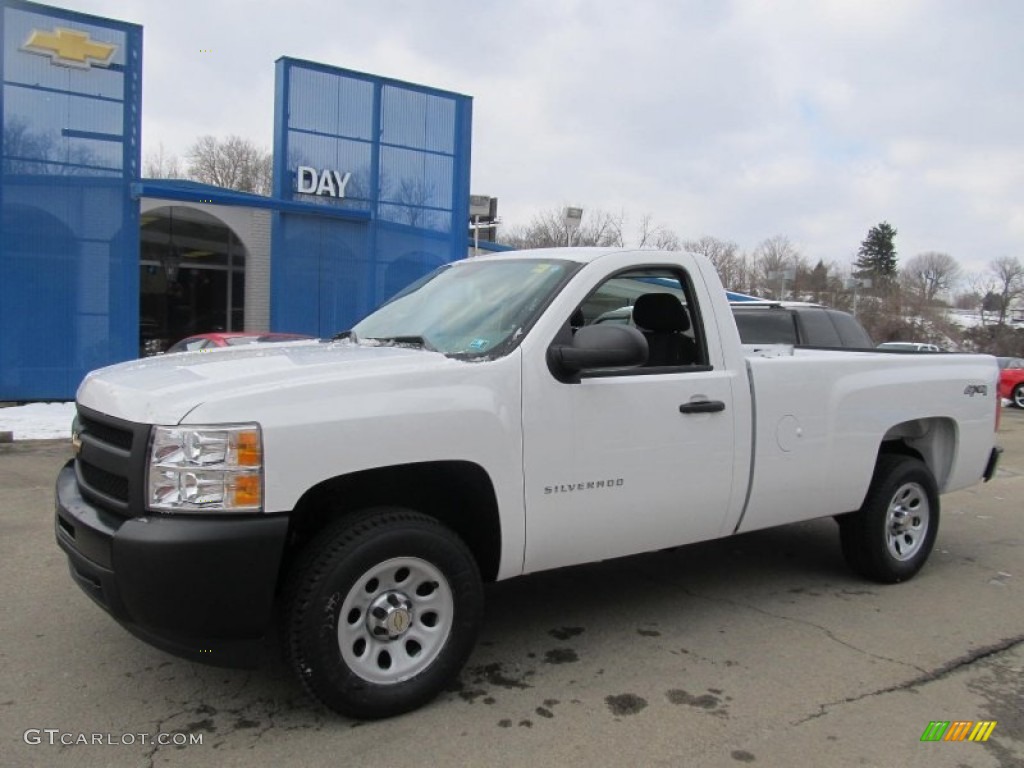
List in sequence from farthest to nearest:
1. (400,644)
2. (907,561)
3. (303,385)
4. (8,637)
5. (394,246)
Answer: (394,246)
(907,561)
(8,637)
(400,644)
(303,385)

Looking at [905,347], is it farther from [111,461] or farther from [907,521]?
[111,461]

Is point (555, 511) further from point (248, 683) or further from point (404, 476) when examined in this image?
point (248, 683)

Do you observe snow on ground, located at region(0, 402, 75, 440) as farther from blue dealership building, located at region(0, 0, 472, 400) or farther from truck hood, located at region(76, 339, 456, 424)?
truck hood, located at region(76, 339, 456, 424)

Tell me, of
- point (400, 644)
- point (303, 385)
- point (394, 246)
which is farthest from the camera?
point (394, 246)

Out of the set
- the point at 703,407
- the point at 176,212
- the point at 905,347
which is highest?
the point at 176,212

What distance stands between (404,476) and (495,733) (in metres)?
1.08

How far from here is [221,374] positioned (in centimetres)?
322

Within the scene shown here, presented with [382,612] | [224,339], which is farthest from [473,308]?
[224,339]

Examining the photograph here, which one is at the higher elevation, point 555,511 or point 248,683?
point 555,511

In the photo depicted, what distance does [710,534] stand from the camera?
4316mm

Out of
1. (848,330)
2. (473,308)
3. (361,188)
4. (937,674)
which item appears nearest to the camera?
(937,674)

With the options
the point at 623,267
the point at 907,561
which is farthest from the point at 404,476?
the point at 907,561

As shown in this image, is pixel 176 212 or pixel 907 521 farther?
pixel 176 212

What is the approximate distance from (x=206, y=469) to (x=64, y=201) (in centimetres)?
1313
